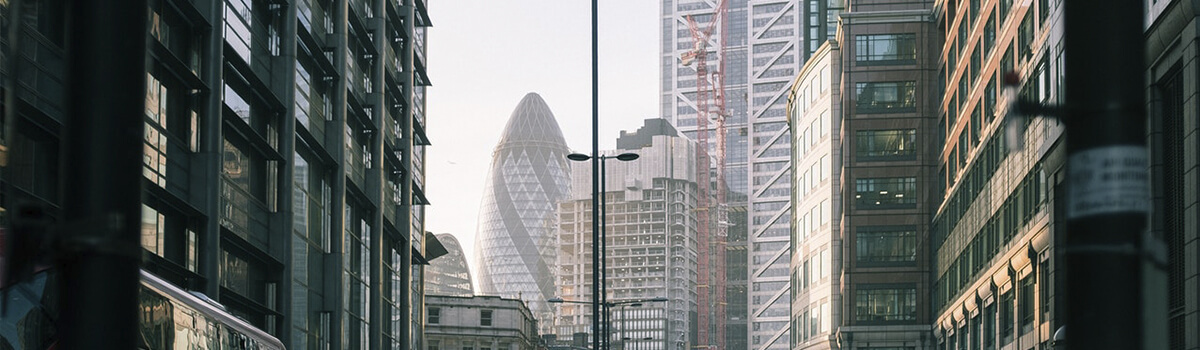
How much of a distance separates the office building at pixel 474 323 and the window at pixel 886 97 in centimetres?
4584

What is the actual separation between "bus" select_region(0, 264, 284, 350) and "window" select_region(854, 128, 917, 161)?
7021 centimetres

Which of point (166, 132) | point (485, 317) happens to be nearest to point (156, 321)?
point (166, 132)

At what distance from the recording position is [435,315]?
130 meters

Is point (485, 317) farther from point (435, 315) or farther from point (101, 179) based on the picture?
point (101, 179)

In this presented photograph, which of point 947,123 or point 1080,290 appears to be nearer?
point 1080,290

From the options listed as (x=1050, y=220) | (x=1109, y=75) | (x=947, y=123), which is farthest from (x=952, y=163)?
(x=1109, y=75)

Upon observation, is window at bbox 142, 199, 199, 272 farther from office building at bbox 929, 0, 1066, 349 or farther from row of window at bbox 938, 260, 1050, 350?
row of window at bbox 938, 260, 1050, 350

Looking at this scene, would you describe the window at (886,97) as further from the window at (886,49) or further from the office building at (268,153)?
the office building at (268,153)

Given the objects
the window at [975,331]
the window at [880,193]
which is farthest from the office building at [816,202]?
the window at [975,331]

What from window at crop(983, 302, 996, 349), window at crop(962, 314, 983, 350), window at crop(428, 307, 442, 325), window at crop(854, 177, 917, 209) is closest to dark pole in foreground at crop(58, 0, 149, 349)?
window at crop(983, 302, 996, 349)

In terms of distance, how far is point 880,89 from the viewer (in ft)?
310

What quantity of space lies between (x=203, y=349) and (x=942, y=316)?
223 feet

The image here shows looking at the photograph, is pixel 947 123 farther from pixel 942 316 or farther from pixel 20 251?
pixel 20 251

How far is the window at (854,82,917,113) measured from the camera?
306ft
